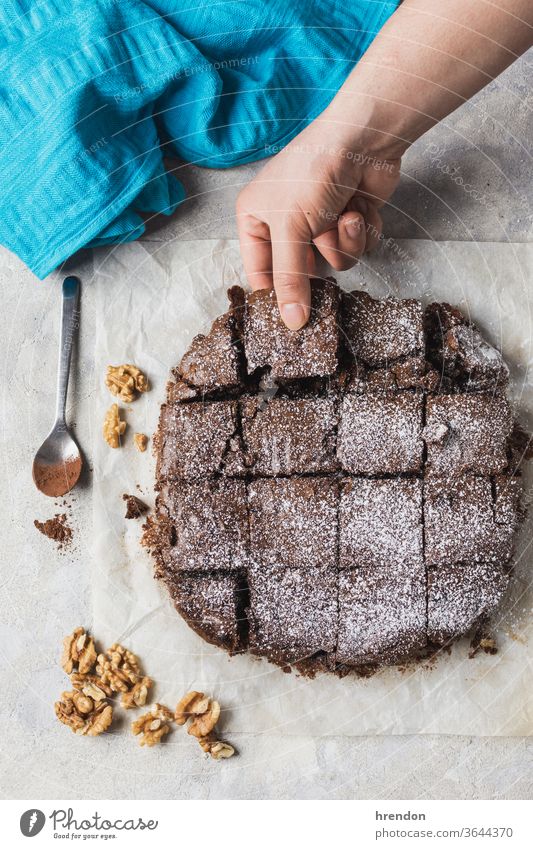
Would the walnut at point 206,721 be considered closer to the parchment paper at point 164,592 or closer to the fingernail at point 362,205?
the parchment paper at point 164,592

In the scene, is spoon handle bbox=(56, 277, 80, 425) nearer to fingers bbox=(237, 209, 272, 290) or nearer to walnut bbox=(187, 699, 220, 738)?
fingers bbox=(237, 209, 272, 290)

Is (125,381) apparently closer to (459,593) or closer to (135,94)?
(135,94)

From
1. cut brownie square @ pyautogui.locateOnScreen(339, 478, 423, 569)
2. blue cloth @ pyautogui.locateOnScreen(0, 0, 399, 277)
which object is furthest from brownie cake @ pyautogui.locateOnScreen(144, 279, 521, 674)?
blue cloth @ pyautogui.locateOnScreen(0, 0, 399, 277)

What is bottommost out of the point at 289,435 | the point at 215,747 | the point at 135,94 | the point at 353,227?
the point at 215,747
